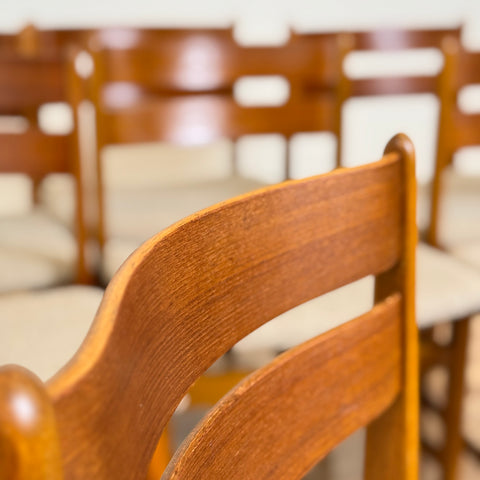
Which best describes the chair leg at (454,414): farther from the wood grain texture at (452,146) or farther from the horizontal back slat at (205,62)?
the horizontal back slat at (205,62)

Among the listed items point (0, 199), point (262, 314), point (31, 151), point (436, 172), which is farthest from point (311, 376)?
point (0, 199)

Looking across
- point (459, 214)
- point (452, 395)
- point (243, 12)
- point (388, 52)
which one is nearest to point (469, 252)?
point (459, 214)

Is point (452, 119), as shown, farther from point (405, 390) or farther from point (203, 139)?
point (405, 390)

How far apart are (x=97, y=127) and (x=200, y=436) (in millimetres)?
1053

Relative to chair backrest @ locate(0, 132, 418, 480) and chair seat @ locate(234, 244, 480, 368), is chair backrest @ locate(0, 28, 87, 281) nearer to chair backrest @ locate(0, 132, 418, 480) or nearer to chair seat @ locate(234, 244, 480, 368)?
chair seat @ locate(234, 244, 480, 368)

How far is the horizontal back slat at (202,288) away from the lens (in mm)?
238

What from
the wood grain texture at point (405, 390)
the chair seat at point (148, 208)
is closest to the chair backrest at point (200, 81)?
the chair seat at point (148, 208)

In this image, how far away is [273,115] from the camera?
1521 millimetres

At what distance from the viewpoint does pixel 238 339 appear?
41cm

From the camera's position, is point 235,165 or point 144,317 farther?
point 235,165

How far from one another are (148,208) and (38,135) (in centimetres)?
34

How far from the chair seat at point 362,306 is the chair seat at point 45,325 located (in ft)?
0.75

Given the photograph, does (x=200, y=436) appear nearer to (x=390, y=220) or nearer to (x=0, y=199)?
(x=390, y=220)

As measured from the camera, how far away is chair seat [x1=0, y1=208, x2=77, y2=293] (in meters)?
1.21
